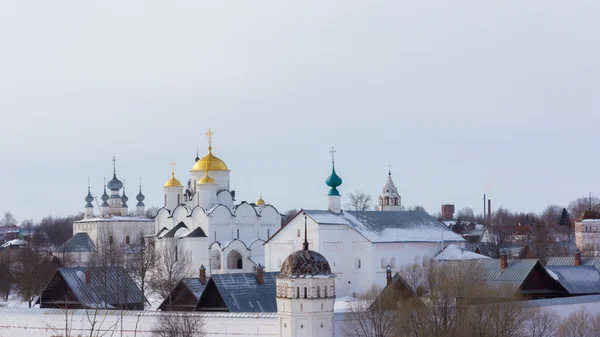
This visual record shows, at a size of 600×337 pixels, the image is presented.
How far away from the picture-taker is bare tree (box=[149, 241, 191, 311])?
44.0m

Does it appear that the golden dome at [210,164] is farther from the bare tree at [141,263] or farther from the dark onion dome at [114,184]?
the dark onion dome at [114,184]

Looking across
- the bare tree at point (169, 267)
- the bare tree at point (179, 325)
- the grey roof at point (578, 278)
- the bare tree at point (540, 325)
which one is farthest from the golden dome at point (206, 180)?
the bare tree at point (540, 325)

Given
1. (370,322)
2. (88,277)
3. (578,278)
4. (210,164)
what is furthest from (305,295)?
(210,164)

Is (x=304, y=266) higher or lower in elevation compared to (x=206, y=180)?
lower

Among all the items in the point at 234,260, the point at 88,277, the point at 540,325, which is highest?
the point at 234,260

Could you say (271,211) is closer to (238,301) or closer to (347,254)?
(347,254)

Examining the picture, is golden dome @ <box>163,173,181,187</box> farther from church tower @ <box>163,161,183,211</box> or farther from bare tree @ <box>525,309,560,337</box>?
bare tree @ <box>525,309,560,337</box>

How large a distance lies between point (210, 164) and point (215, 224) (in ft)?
13.6

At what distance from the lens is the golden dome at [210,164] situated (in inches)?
2371

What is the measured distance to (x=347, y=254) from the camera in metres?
46.2

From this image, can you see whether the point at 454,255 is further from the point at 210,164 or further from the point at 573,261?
the point at 210,164

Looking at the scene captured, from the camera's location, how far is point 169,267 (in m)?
50.0

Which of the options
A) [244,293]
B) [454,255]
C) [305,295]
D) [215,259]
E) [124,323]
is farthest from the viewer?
[215,259]

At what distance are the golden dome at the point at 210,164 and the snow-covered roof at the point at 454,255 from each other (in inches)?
641
